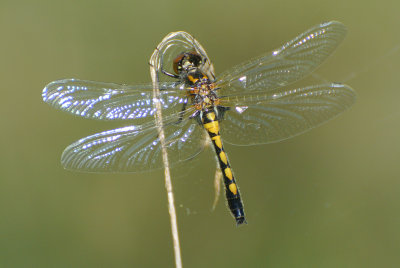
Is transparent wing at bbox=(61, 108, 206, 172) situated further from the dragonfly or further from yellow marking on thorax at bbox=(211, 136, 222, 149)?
yellow marking on thorax at bbox=(211, 136, 222, 149)

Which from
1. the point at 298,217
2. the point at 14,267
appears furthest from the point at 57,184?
the point at 298,217

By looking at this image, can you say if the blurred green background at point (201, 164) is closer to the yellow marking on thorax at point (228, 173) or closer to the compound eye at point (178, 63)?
the yellow marking on thorax at point (228, 173)

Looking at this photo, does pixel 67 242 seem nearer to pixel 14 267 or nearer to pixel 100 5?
pixel 14 267

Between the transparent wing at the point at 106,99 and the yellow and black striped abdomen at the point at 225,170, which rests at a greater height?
the transparent wing at the point at 106,99

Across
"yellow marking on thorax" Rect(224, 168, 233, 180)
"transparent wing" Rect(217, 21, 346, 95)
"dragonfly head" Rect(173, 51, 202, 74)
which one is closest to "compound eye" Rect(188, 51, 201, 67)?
"dragonfly head" Rect(173, 51, 202, 74)

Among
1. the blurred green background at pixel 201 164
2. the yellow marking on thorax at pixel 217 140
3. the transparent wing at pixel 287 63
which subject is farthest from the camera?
the blurred green background at pixel 201 164

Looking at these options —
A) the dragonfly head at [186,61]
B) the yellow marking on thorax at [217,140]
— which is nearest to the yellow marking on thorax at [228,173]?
the yellow marking on thorax at [217,140]

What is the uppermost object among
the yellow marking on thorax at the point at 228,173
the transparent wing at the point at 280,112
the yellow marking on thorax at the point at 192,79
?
the yellow marking on thorax at the point at 192,79

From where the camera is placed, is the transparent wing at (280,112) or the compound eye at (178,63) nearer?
the transparent wing at (280,112)
